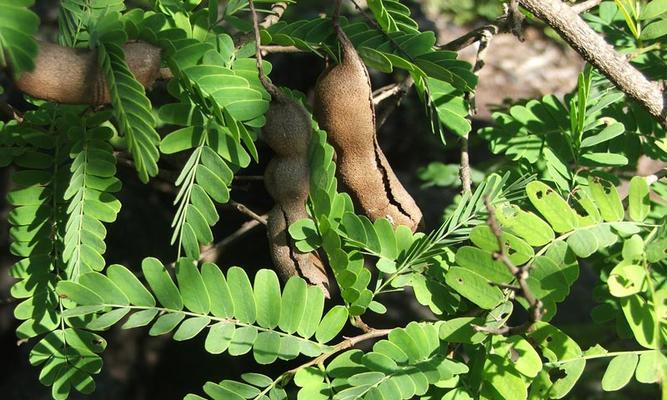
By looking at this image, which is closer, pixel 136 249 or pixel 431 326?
pixel 431 326

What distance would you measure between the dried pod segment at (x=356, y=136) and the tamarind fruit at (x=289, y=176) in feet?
0.18

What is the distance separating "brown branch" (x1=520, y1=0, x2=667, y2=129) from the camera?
1.32 metres

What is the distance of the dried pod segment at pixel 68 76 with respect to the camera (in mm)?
1039

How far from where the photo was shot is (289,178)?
125cm

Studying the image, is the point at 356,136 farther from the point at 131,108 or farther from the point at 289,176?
the point at 131,108

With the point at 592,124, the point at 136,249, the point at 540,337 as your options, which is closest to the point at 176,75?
the point at 540,337

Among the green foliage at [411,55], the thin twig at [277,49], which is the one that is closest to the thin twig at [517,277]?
the green foliage at [411,55]

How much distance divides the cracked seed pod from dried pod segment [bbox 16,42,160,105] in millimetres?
219

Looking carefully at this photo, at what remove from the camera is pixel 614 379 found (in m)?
1.14

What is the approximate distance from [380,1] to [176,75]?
1.14ft

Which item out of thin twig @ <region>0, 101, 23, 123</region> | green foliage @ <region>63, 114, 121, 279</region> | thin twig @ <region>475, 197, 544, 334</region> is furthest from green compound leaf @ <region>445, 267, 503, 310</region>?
thin twig @ <region>0, 101, 23, 123</region>

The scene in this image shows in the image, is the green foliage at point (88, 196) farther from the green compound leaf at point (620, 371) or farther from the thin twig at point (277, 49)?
the green compound leaf at point (620, 371)

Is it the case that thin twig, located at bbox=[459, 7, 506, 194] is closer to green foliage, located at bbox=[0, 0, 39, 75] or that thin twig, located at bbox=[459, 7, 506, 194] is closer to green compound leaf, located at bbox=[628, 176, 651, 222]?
green compound leaf, located at bbox=[628, 176, 651, 222]

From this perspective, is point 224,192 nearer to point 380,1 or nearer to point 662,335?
point 380,1
